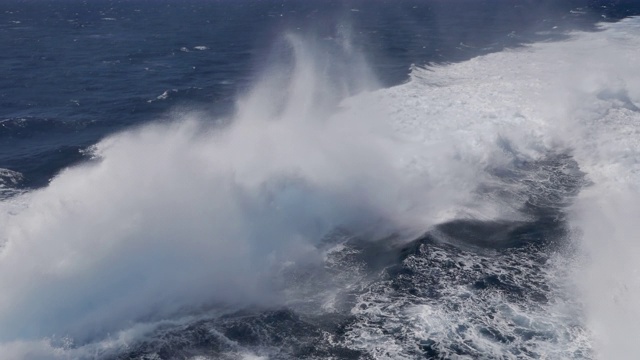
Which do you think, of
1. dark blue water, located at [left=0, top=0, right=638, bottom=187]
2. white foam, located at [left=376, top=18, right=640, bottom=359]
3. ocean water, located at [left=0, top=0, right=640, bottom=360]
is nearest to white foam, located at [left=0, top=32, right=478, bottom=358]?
ocean water, located at [left=0, top=0, right=640, bottom=360]

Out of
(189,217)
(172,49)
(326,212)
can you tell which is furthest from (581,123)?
(172,49)

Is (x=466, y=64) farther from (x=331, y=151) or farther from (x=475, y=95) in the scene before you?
(x=331, y=151)

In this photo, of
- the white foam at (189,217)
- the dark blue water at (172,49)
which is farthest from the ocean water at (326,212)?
the dark blue water at (172,49)

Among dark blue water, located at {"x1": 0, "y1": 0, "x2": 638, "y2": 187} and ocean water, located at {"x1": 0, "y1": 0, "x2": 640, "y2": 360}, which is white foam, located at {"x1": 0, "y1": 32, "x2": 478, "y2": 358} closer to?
ocean water, located at {"x1": 0, "y1": 0, "x2": 640, "y2": 360}

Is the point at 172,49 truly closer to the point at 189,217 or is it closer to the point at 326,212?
the point at 189,217

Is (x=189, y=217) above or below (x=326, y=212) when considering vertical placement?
above

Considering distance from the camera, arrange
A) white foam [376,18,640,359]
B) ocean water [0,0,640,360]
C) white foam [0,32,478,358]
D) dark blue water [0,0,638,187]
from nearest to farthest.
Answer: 1. ocean water [0,0,640,360]
2. white foam [0,32,478,358]
3. white foam [376,18,640,359]
4. dark blue water [0,0,638,187]

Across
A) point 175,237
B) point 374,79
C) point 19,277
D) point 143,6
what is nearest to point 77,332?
point 19,277

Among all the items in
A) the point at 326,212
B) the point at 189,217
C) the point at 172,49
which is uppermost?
the point at 172,49
